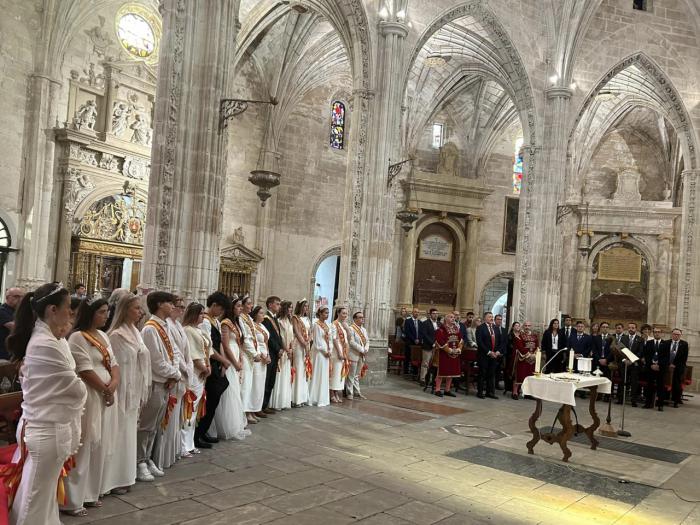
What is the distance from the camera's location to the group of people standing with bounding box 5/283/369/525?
3.99 m

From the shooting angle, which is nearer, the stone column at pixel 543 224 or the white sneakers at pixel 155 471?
the white sneakers at pixel 155 471

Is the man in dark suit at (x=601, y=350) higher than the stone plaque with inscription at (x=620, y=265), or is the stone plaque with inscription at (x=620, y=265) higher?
the stone plaque with inscription at (x=620, y=265)

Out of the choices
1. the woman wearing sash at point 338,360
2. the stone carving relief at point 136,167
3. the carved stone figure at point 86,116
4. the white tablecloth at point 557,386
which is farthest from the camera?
the stone carving relief at point 136,167

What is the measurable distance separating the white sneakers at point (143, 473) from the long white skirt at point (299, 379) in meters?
4.48

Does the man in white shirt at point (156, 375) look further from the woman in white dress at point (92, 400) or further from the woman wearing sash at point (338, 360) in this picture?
the woman wearing sash at point (338, 360)

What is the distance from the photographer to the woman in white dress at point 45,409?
396 cm

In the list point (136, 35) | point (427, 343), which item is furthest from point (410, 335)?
point (136, 35)

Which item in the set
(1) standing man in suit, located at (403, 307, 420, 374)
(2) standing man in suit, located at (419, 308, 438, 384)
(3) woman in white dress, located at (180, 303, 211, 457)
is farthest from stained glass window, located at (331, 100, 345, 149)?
(3) woman in white dress, located at (180, 303, 211, 457)

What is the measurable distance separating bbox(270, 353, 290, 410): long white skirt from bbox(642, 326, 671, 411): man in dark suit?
8.79 metres

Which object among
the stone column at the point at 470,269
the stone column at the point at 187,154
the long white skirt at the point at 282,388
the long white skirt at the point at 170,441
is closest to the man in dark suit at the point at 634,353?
the long white skirt at the point at 282,388

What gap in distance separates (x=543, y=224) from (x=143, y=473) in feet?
50.2

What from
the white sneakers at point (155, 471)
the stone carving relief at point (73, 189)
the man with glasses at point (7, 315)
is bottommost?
the white sneakers at point (155, 471)

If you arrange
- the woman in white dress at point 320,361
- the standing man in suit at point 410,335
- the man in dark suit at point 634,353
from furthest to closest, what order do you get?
the standing man in suit at point 410,335
the man in dark suit at point 634,353
the woman in white dress at point 320,361

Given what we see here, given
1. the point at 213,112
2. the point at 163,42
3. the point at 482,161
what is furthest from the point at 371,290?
the point at 482,161
